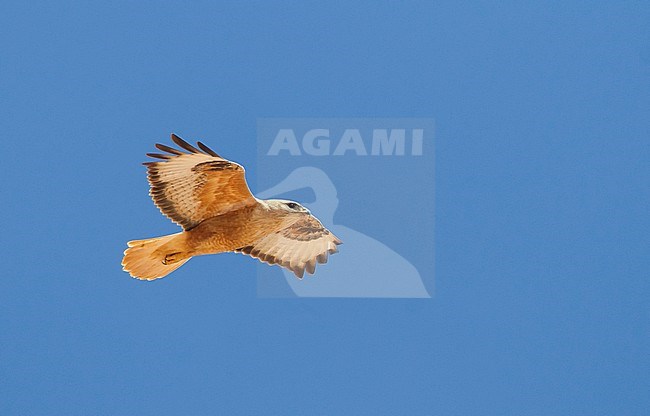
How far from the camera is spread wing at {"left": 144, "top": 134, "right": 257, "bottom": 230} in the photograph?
2.49 metres

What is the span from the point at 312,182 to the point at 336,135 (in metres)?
0.21

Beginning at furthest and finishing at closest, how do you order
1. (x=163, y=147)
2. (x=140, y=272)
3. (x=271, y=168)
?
(x=271, y=168) → (x=140, y=272) → (x=163, y=147)

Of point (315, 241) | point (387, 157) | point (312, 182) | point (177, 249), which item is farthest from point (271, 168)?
point (177, 249)

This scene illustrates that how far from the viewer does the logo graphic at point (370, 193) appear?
3691 mm

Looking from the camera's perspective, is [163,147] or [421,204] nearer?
[163,147]

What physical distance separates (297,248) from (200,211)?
40cm

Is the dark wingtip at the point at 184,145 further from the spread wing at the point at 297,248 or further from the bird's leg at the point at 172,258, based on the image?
the spread wing at the point at 297,248

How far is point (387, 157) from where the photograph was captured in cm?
370

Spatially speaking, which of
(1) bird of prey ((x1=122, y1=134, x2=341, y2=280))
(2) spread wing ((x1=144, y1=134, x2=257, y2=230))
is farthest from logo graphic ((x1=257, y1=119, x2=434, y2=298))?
(2) spread wing ((x1=144, y1=134, x2=257, y2=230))

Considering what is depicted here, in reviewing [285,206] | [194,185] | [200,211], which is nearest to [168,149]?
[194,185]

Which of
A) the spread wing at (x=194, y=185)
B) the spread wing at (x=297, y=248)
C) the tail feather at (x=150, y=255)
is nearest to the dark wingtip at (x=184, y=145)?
the spread wing at (x=194, y=185)

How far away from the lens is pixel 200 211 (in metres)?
2.66

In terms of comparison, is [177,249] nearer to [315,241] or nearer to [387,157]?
[315,241]

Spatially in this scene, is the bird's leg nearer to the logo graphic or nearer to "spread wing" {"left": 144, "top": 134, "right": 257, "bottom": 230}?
"spread wing" {"left": 144, "top": 134, "right": 257, "bottom": 230}
